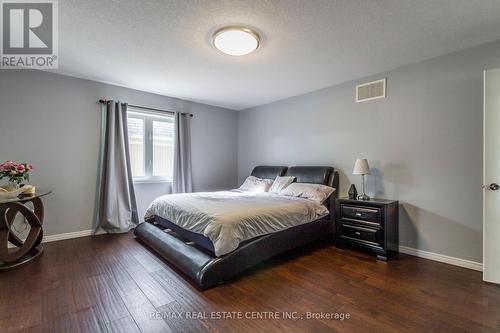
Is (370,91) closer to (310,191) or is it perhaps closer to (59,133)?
(310,191)

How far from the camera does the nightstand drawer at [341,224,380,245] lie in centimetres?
281

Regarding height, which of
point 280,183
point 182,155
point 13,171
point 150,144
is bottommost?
point 280,183

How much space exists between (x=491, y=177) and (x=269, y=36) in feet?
8.60

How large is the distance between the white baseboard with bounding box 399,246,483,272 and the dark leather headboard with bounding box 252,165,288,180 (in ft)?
7.25

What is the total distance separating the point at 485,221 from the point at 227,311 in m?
2.64

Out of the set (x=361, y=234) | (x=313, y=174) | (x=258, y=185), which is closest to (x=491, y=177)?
(x=361, y=234)

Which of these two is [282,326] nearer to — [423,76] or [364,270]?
[364,270]

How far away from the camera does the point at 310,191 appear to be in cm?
347

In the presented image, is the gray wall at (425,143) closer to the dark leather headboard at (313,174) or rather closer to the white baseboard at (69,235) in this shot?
the dark leather headboard at (313,174)

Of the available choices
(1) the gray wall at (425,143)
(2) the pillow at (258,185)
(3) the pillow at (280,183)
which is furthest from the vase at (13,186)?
(1) the gray wall at (425,143)

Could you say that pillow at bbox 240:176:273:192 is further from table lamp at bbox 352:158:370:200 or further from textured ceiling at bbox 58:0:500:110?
textured ceiling at bbox 58:0:500:110

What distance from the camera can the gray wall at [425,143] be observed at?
2.55 metres

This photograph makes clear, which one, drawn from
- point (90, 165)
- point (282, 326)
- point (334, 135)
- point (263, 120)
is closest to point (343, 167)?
point (334, 135)

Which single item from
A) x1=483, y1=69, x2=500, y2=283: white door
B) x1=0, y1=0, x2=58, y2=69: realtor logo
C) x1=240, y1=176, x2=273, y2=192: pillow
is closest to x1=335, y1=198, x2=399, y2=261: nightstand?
x1=483, y1=69, x2=500, y2=283: white door
